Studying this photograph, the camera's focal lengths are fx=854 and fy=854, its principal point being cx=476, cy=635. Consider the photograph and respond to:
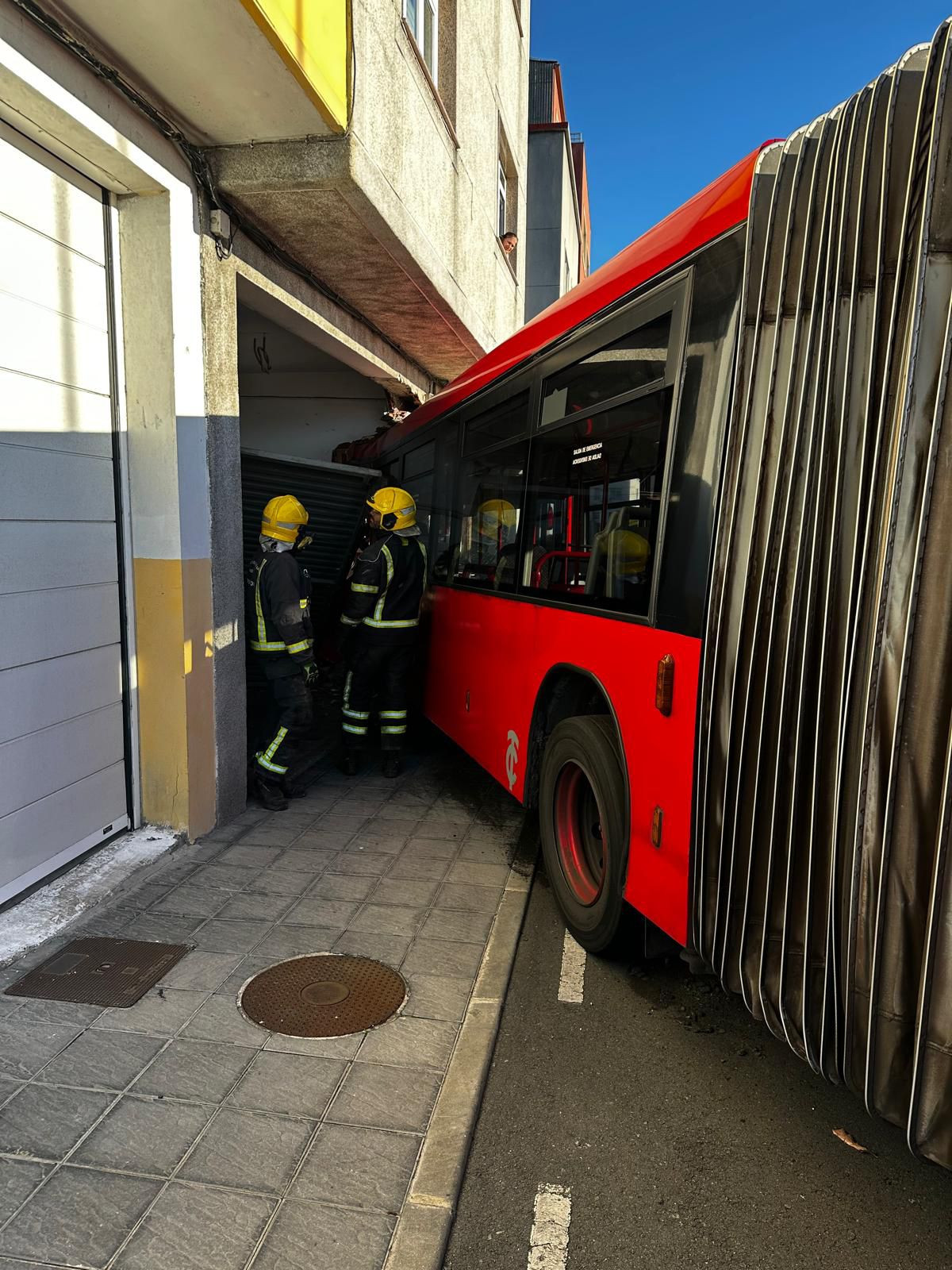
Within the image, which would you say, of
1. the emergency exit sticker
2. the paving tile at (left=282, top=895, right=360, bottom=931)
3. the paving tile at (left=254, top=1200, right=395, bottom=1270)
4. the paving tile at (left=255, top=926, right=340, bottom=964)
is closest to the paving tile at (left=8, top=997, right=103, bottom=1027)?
the paving tile at (left=255, top=926, right=340, bottom=964)

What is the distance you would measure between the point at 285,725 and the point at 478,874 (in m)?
1.73

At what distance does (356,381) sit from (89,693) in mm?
6979

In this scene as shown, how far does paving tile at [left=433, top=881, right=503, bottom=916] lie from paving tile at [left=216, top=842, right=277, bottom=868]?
1.03 metres

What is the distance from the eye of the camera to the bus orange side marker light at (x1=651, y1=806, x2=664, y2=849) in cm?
300

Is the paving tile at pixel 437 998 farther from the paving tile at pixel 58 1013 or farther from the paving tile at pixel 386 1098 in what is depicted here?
the paving tile at pixel 58 1013

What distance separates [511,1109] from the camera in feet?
9.18

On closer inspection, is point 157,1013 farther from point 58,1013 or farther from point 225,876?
point 225,876

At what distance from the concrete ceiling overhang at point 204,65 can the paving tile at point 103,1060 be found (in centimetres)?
406

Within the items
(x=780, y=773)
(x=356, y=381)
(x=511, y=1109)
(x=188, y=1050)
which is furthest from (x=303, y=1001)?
(x=356, y=381)

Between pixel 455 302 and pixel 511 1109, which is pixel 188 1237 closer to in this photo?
pixel 511 1109

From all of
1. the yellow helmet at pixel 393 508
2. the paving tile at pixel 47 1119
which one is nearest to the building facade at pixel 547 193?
the yellow helmet at pixel 393 508

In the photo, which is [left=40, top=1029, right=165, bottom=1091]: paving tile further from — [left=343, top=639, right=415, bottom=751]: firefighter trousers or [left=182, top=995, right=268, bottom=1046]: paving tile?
[left=343, top=639, right=415, bottom=751]: firefighter trousers

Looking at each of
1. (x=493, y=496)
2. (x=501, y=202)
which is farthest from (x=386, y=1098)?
(x=501, y=202)

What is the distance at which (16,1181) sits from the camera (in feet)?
7.86
